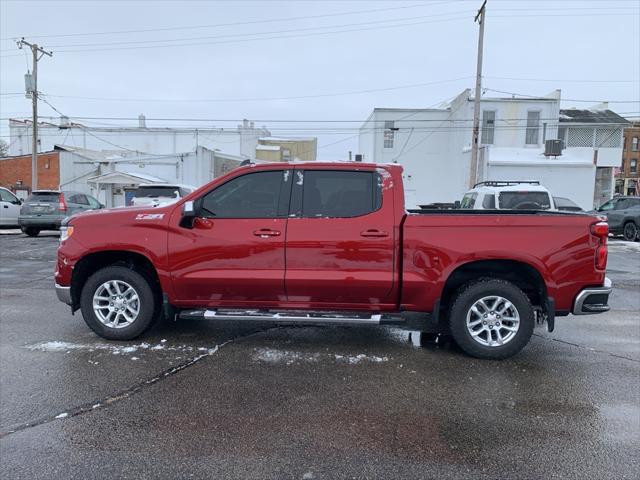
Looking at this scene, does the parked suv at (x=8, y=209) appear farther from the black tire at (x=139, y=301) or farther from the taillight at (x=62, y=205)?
the black tire at (x=139, y=301)

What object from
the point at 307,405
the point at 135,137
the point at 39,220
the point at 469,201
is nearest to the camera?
the point at 307,405

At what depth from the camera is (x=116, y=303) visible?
514 centimetres

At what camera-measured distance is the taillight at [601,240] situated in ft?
14.9

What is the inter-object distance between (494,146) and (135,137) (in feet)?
106

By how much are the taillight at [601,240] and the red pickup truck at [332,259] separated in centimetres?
1

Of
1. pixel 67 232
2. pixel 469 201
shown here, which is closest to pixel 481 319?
pixel 67 232

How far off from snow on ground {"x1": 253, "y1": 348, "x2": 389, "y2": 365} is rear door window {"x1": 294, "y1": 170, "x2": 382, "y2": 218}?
1.41 meters

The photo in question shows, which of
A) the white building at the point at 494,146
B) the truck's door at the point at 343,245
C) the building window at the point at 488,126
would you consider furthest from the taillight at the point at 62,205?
the building window at the point at 488,126

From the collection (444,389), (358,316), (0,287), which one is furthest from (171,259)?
(0,287)

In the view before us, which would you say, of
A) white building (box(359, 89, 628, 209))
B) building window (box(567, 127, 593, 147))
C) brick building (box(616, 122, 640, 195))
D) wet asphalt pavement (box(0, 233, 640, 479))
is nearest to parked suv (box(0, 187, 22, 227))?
wet asphalt pavement (box(0, 233, 640, 479))

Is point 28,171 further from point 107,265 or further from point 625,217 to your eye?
point 625,217

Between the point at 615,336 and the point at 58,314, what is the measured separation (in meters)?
7.08

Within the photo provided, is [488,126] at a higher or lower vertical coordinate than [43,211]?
higher

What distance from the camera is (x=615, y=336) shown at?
5.85 m
